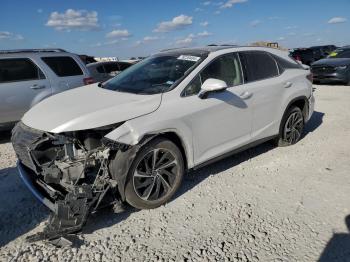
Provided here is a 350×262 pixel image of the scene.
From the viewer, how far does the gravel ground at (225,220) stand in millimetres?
3162

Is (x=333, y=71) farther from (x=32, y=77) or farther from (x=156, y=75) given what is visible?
(x=32, y=77)

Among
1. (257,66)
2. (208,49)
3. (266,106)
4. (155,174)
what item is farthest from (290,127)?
(155,174)

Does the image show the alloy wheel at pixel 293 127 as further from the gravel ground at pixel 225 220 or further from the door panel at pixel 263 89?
the gravel ground at pixel 225 220

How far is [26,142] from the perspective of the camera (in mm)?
3707

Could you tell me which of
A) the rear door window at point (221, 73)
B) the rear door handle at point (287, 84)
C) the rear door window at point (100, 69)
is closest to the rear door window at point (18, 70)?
the rear door window at point (100, 69)

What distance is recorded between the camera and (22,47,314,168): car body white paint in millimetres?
3520

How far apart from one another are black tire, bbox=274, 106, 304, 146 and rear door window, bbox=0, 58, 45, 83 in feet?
15.8

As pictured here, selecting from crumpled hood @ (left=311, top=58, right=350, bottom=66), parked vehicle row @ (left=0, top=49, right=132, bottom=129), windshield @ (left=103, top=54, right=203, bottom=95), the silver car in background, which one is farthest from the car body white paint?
crumpled hood @ (left=311, top=58, right=350, bottom=66)

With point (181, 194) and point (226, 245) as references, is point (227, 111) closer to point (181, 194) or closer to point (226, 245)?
point (181, 194)

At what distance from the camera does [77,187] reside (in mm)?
3369

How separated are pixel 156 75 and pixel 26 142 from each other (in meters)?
1.81

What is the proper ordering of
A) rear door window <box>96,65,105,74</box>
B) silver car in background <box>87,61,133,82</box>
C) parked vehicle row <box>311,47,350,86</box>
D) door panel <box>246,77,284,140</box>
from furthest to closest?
parked vehicle row <box>311,47,350,86</box>
rear door window <box>96,65,105,74</box>
silver car in background <box>87,61,133,82</box>
door panel <box>246,77,284,140</box>

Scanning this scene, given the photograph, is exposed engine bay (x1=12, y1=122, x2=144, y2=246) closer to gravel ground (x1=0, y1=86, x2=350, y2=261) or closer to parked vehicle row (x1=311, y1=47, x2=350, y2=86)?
gravel ground (x1=0, y1=86, x2=350, y2=261)

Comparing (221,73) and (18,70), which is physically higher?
(18,70)
